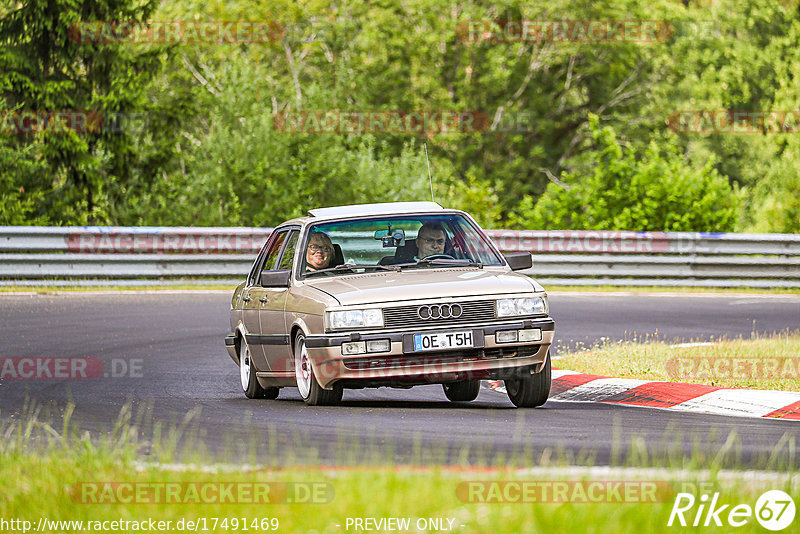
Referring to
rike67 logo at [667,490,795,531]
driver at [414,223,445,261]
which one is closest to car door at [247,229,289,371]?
driver at [414,223,445,261]

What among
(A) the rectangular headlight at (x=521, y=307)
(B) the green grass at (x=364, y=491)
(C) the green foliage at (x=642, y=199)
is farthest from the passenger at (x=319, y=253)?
(C) the green foliage at (x=642, y=199)

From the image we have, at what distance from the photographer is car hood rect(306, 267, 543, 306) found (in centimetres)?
865

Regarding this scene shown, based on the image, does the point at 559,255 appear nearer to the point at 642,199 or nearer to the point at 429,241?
the point at 642,199

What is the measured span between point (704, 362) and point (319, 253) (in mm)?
4026

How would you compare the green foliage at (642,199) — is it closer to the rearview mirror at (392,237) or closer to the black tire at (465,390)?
the black tire at (465,390)

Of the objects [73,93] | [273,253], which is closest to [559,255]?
[73,93]

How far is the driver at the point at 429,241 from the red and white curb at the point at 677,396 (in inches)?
64.2

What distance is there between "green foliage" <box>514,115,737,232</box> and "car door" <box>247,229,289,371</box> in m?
15.9

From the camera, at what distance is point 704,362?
Result: 38.1 ft

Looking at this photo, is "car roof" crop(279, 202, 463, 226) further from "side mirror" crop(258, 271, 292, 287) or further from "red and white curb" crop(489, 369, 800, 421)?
"red and white curb" crop(489, 369, 800, 421)

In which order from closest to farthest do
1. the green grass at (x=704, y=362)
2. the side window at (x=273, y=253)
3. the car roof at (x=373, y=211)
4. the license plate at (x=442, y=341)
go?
1. the license plate at (x=442, y=341)
2. the car roof at (x=373, y=211)
3. the green grass at (x=704, y=362)
4. the side window at (x=273, y=253)

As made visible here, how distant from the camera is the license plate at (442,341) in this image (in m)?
8.51

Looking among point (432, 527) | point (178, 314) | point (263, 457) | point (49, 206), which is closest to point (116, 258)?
point (178, 314)

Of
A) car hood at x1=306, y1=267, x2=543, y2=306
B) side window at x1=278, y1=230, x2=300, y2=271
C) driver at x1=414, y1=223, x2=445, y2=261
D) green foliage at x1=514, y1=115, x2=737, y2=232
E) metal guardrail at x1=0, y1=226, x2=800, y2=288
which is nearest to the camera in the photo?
car hood at x1=306, y1=267, x2=543, y2=306
